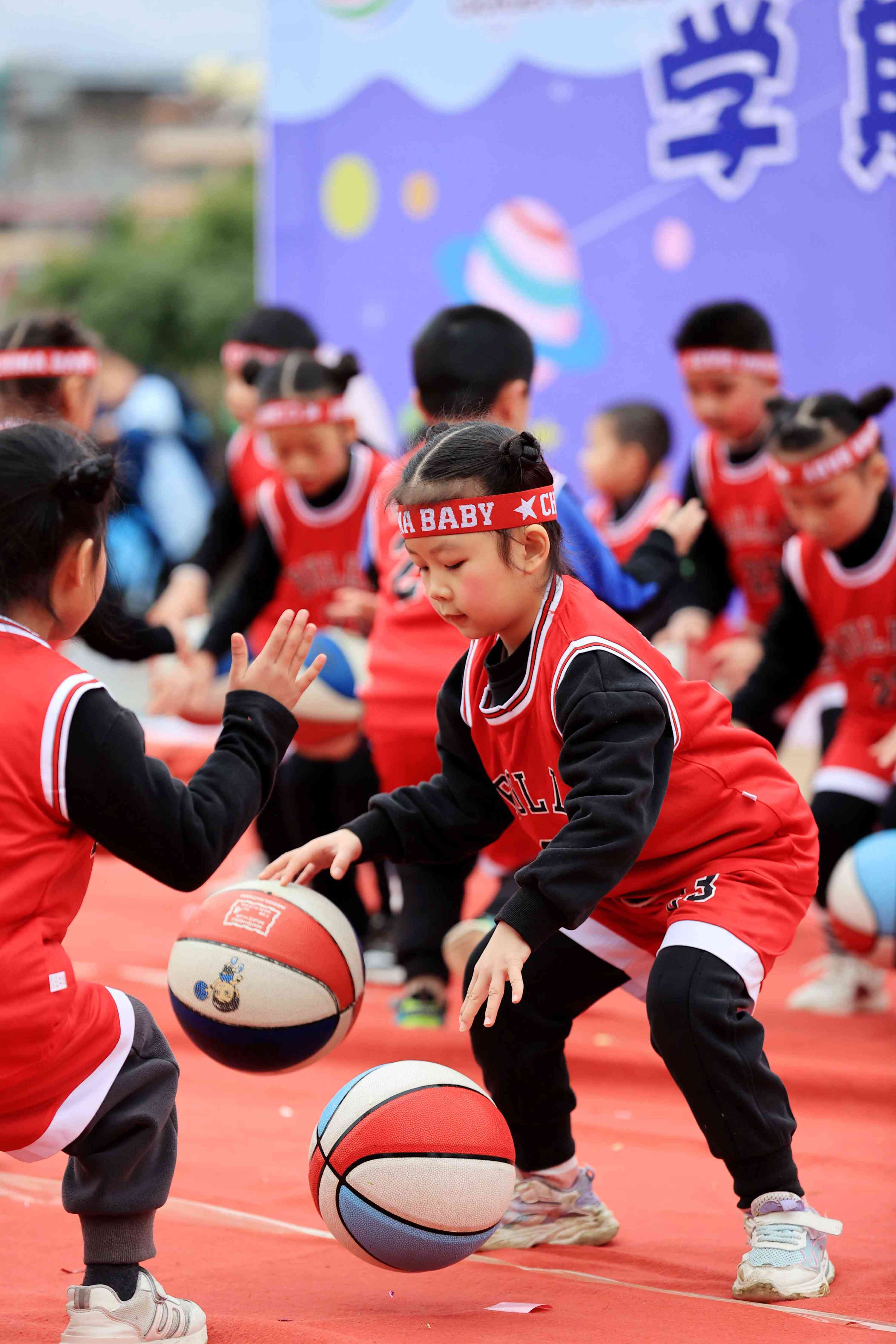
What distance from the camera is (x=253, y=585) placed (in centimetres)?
582

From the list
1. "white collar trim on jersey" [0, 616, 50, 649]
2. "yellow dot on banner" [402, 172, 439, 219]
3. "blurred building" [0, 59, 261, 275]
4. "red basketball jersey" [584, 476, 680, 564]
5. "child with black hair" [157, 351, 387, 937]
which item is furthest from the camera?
"blurred building" [0, 59, 261, 275]

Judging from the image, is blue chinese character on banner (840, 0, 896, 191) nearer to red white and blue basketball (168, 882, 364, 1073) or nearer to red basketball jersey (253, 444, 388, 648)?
red basketball jersey (253, 444, 388, 648)

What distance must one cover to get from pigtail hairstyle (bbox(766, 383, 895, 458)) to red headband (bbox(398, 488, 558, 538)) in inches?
79.3

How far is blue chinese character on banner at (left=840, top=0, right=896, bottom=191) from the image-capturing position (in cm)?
652

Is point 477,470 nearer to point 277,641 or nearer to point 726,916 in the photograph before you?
point 277,641

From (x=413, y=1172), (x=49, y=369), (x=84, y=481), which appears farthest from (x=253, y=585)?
(x=413, y=1172)

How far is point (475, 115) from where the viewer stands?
26.7ft

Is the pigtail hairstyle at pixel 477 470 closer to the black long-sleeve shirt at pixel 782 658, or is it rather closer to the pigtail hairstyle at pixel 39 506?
the pigtail hairstyle at pixel 39 506

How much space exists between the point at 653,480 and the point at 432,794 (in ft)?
14.5

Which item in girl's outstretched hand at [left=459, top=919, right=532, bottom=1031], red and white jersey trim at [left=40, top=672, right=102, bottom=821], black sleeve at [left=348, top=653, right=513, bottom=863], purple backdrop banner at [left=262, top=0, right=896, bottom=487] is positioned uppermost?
purple backdrop banner at [left=262, top=0, right=896, bottom=487]

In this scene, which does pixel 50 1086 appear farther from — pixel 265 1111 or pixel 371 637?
pixel 371 637

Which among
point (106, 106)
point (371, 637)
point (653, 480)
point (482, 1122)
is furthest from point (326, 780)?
point (106, 106)

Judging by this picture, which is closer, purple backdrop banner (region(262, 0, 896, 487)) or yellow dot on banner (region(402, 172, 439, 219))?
purple backdrop banner (region(262, 0, 896, 487))

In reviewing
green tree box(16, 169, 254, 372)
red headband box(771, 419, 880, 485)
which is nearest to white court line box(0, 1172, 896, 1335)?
red headband box(771, 419, 880, 485)
